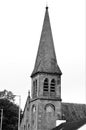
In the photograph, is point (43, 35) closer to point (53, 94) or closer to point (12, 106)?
point (53, 94)

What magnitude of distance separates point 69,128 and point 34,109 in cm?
1019

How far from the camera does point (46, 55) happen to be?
61.1 meters

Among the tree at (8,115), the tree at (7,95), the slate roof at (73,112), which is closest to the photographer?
the slate roof at (73,112)

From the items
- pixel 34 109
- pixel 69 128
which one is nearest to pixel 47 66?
pixel 34 109

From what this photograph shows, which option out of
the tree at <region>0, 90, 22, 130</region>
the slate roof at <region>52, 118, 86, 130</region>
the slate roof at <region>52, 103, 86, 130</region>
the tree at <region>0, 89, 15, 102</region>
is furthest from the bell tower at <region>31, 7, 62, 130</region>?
the tree at <region>0, 89, 15, 102</region>

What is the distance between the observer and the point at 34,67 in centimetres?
6278

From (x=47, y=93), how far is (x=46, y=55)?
6219 mm

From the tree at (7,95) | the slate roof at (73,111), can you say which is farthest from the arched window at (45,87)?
the tree at (7,95)

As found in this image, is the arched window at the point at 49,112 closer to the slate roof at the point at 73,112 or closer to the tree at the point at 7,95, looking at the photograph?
the slate roof at the point at 73,112

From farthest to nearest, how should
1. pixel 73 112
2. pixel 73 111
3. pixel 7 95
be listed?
pixel 7 95, pixel 73 111, pixel 73 112

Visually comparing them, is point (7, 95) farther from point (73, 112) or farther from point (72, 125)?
point (72, 125)

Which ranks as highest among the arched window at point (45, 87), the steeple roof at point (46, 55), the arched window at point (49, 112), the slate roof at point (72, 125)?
the steeple roof at point (46, 55)

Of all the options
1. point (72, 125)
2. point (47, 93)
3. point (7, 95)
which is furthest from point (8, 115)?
point (72, 125)

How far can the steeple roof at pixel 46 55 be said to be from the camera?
60.6 metres
